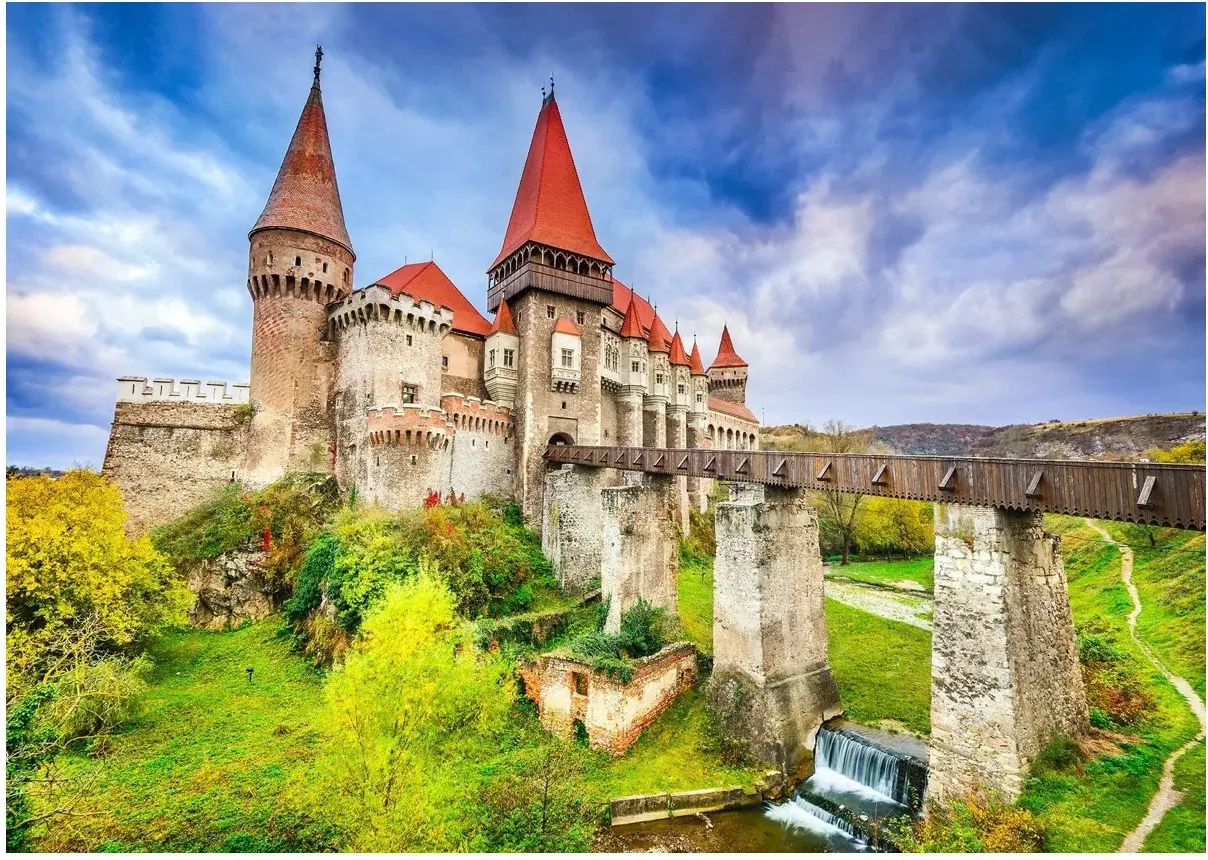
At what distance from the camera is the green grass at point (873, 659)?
15180 millimetres

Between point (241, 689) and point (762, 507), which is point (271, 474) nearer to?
point (241, 689)

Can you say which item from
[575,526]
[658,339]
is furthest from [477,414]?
[658,339]

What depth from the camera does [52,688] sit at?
12.6 meters

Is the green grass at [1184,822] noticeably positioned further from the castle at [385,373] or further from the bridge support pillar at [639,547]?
the castle at [385,373]

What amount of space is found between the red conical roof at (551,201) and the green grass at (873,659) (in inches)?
738

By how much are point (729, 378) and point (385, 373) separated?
34.5 m

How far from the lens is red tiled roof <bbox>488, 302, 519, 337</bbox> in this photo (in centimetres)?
2786

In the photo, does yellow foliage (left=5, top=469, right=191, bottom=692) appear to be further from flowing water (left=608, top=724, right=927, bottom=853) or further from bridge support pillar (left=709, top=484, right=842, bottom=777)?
bridge support pillar (left=709, top=484, right=842, bottom=777)

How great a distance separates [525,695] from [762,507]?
8725mm

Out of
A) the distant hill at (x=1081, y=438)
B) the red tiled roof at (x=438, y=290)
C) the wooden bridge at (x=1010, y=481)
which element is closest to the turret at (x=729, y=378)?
the distant hill at (x=1081, y=438)

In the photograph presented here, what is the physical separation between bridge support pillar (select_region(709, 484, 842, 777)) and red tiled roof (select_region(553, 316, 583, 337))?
15.3 metres

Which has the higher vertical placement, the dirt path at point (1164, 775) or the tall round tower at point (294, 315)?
the tall round tower at point (294, 315)

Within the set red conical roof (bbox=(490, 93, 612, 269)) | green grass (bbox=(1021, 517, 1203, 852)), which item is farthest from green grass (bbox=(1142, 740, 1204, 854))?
red conical roof (bbox=(490, 93, 612, 269))

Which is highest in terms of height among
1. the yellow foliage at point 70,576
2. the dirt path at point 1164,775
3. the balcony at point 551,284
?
the balcony at point 551,284
